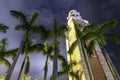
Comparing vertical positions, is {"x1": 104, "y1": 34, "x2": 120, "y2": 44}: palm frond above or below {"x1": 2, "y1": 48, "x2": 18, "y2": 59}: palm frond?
above

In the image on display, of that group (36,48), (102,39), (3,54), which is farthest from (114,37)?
(3,54)

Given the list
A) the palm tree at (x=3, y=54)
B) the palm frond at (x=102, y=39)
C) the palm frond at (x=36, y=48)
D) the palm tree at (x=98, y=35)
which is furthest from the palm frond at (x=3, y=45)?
the palm frond at (x=102, y=39)

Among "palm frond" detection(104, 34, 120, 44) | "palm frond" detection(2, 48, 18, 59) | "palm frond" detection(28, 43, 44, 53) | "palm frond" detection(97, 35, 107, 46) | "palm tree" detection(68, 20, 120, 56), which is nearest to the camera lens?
"palm frond" detection(97, 35, 107, 46)

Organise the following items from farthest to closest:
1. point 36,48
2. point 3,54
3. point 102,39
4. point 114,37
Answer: point 3,54, point 36,48, point 114,37, point 102,39

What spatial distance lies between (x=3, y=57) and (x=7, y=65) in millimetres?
1632

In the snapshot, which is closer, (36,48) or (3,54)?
(36,48)

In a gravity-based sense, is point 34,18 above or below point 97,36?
above

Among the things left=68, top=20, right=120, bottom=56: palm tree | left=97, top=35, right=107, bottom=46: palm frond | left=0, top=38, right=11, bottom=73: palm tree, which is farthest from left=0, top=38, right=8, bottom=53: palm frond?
left=97, top=35, right=107, bottom=46: palm frond

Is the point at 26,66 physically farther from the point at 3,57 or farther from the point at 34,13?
the point at 34,13

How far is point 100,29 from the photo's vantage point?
1266 inches

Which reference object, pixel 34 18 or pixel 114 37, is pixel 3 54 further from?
pixel 114 37

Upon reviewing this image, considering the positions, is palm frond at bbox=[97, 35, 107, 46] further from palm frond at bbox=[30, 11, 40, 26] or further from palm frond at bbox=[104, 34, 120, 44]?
palm frond at bbox=[30, 11, 40, 26]

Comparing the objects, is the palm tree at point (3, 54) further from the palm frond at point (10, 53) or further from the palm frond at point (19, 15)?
the palm frond at point (19, 15)

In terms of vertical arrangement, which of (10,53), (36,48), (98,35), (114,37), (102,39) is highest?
(114,37)
